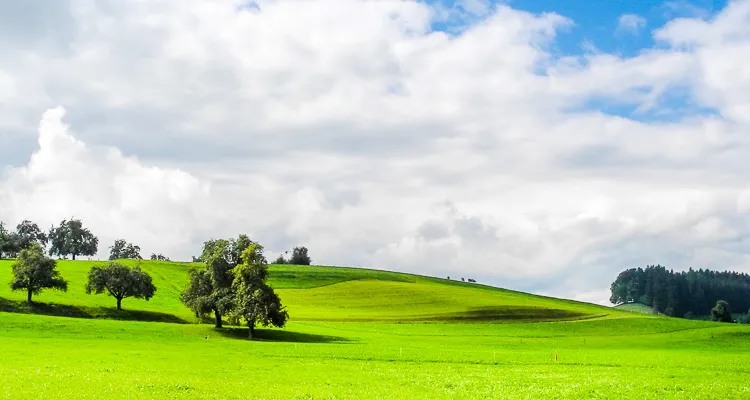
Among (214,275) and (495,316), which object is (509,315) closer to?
(495,316)

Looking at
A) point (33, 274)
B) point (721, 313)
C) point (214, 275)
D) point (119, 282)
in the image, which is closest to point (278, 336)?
point (214, 275)

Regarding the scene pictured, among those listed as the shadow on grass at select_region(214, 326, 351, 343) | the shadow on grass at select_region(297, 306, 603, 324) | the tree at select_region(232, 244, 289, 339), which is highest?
the tree at select_region(232, 244, 289, 339)

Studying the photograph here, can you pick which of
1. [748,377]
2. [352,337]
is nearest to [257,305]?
[352,337]

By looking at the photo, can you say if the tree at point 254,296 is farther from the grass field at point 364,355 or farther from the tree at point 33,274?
the tree at point 33,274

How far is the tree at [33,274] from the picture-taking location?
104 metres

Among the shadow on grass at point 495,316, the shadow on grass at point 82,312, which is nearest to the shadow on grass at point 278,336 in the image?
the shadow on grass at point 82,312

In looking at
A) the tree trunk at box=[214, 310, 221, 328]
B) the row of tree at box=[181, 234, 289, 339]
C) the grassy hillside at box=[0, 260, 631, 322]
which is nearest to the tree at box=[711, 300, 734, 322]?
the grassy hillside at box=[0, 260, 631, 322]

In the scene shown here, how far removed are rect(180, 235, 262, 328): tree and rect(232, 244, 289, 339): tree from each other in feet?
6.93

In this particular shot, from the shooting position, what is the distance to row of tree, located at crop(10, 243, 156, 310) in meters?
104

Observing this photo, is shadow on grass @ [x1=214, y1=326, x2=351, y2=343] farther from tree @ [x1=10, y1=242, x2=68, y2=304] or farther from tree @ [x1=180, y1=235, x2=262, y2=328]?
tree @ [x1=10, y1=242, x2=68, y2=304]

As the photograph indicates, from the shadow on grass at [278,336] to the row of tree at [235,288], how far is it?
1.41 meters

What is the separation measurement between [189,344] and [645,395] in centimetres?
4661

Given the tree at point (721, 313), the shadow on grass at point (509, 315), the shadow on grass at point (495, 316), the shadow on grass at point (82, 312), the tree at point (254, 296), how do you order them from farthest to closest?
the tree at point (721, 313)
the shadow on grass at point (509, 315)
the shadow on grass at point (495, 316)
the shadow on grass at point (82, 312)
the tree at point (254, 296)

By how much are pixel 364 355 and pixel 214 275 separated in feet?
127
